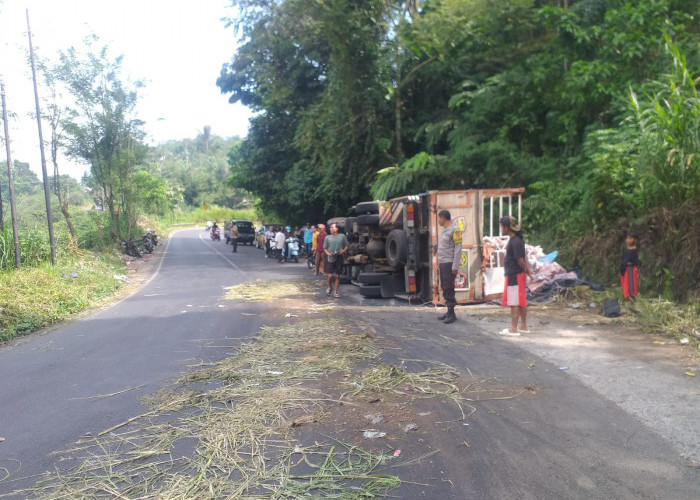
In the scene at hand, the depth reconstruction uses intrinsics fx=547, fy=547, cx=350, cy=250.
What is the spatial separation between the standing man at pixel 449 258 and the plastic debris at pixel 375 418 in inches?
176

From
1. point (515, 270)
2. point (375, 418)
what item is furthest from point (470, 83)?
point (375, 418)

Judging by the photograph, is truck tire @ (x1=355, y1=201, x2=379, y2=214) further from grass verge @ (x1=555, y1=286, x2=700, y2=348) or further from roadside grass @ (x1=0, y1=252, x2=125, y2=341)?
roadside grass @ (x1=0, y1=252, x2=125, y2=341)

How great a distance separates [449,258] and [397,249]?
219 centimetres

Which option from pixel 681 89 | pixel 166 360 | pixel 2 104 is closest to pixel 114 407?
pixel 166 360

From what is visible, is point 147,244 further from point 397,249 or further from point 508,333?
point 508,333

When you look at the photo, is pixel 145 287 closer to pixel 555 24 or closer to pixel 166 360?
pixel 166 360

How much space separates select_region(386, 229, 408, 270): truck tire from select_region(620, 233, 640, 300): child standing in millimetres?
3999

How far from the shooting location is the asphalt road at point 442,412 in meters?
3.59

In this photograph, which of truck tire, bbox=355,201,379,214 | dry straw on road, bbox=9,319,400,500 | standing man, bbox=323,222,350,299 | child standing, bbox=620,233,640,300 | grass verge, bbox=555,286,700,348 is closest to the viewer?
dry straw on road, bbox=9,319,400,500

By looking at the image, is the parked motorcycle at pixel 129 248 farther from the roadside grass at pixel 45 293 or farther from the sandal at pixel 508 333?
the sandal at pixel 508 333

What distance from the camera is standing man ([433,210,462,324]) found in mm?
8938

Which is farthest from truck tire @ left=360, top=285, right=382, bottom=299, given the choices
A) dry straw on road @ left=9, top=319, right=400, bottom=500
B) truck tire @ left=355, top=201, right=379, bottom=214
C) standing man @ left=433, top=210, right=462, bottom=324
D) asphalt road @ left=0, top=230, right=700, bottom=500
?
dry straw on road @ left=9, top=319, right=400, bottom=500

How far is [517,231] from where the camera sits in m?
7.93

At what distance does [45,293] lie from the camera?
1191 centimetres
